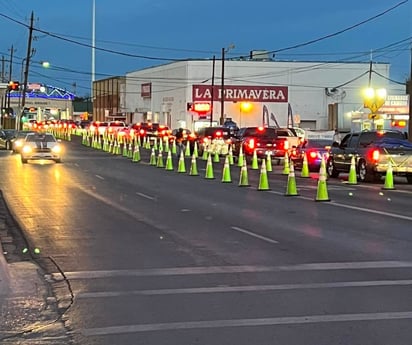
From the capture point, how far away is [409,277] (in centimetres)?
887

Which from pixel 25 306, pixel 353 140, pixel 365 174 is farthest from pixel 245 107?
pixel 25 306

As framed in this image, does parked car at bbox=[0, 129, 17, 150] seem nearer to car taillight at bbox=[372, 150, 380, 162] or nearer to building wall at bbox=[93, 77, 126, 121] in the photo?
car taillight at bbox=[372, 150, 380, 162]

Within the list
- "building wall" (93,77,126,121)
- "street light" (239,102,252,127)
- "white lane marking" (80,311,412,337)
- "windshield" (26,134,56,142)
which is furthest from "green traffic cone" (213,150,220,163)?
"building wall" (93,77,126,121)

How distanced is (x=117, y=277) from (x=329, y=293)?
2.61m

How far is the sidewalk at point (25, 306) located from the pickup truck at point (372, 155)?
15754 mm

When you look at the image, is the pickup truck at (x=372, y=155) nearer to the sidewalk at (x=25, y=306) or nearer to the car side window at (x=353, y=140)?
the car side window at (x=353, y=140)

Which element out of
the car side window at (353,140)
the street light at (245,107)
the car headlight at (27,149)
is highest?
the street light at (245,107)

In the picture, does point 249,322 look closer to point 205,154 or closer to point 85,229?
point 85,229

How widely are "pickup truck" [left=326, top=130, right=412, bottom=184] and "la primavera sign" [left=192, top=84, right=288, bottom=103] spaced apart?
5248 cm

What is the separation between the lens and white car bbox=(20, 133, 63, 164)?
35156mm

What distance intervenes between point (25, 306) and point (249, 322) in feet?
8.00

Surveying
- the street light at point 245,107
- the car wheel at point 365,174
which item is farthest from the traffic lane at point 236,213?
the street light at point 245,107

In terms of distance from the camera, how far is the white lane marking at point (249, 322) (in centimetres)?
658

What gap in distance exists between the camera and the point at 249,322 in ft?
22.3
